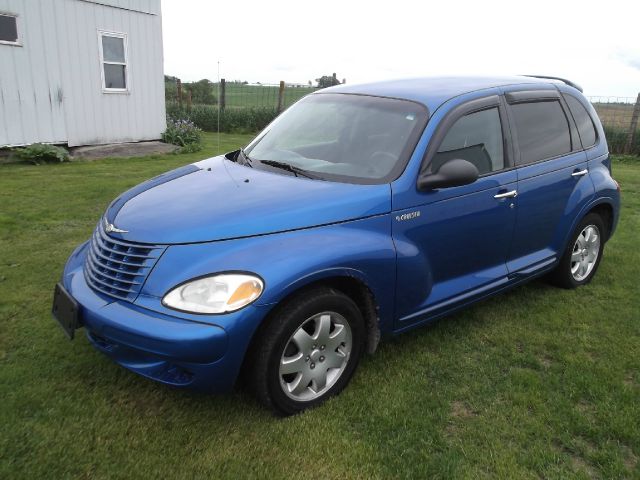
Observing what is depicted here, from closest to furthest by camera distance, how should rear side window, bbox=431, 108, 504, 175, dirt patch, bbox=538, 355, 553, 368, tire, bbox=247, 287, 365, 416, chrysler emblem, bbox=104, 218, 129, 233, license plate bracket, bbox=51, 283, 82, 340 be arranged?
tire, bbox=247, 287, 365, 416
license plate bracket, bbox=51, 283, 82, 340
chrysler emblem, bbox=104, 218, 129, 233
rear side window, bbox=431, 108, 504, 175
dirt patch, bbox=538, 355, 553, 368

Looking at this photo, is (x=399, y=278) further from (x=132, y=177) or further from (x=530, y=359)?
(x=132, y=177)

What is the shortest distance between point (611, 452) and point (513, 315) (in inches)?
64.3

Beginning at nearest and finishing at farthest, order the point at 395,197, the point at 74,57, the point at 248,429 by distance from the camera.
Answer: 1. the point at 248,429
2. the point at 395,197
3. the point at 74,57

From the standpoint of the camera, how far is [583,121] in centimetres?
462

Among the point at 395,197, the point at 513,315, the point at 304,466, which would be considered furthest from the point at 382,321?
the point at 513,315

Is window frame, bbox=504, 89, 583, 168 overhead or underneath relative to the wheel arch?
overhead

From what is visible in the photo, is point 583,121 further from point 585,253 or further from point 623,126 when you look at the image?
point 623,126

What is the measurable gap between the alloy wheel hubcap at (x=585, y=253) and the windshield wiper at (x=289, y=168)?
2.59 metres

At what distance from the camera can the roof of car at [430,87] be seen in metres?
3.61

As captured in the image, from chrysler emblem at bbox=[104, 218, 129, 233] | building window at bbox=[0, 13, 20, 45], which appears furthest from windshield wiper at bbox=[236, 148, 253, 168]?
building window at bbox=[0, 13, 20, 45]

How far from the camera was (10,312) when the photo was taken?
3.99 metres

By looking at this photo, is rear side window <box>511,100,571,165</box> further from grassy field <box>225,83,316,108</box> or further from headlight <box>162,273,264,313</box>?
grassy field <box>225,83,316,108</box>

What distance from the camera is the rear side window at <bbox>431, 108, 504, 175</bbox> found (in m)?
3.48

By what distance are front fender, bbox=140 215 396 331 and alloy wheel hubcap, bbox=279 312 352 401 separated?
275mm
